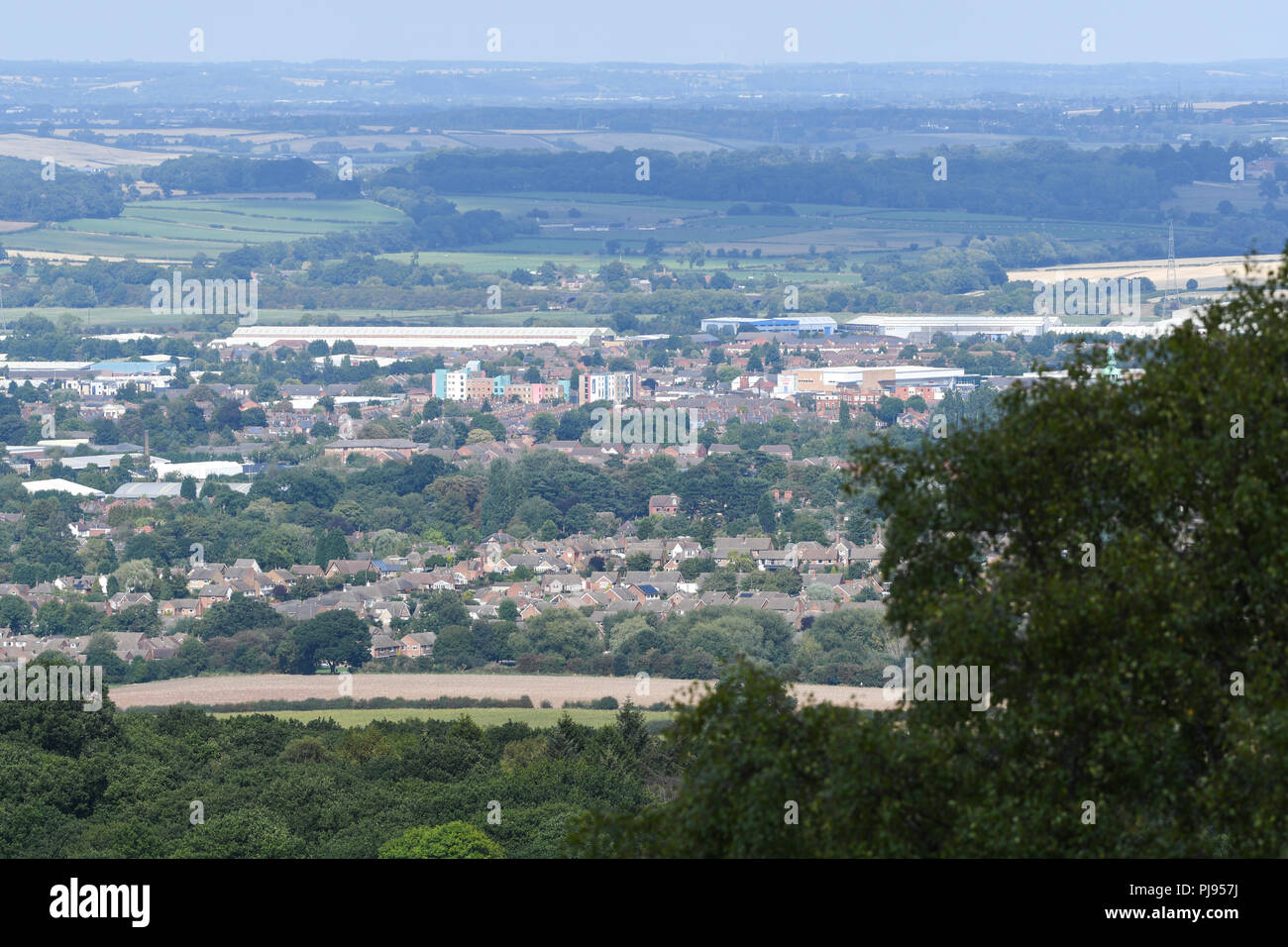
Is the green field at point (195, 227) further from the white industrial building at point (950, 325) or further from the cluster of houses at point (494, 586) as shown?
the cluster of houses at point (494, 586)

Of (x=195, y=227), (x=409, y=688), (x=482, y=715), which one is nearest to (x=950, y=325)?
(x=195, y=227)

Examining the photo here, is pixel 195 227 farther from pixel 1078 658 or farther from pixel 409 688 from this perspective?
pixel 1078 658

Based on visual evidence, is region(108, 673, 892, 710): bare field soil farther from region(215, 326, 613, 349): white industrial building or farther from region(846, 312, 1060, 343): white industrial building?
region(846, 312, 1060, 343): white industrial building

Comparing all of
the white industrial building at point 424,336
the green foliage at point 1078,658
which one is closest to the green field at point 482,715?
the green foliage at point 1078,658

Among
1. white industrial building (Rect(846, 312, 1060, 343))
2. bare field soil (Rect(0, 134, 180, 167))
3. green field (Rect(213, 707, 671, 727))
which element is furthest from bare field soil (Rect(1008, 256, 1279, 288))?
bare field soil (Rect(0, 134, 180, 167))

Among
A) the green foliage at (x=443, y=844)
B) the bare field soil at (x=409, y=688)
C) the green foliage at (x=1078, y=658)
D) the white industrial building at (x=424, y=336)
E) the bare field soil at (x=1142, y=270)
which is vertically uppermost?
the green foliage at (x=1078, y=658)
